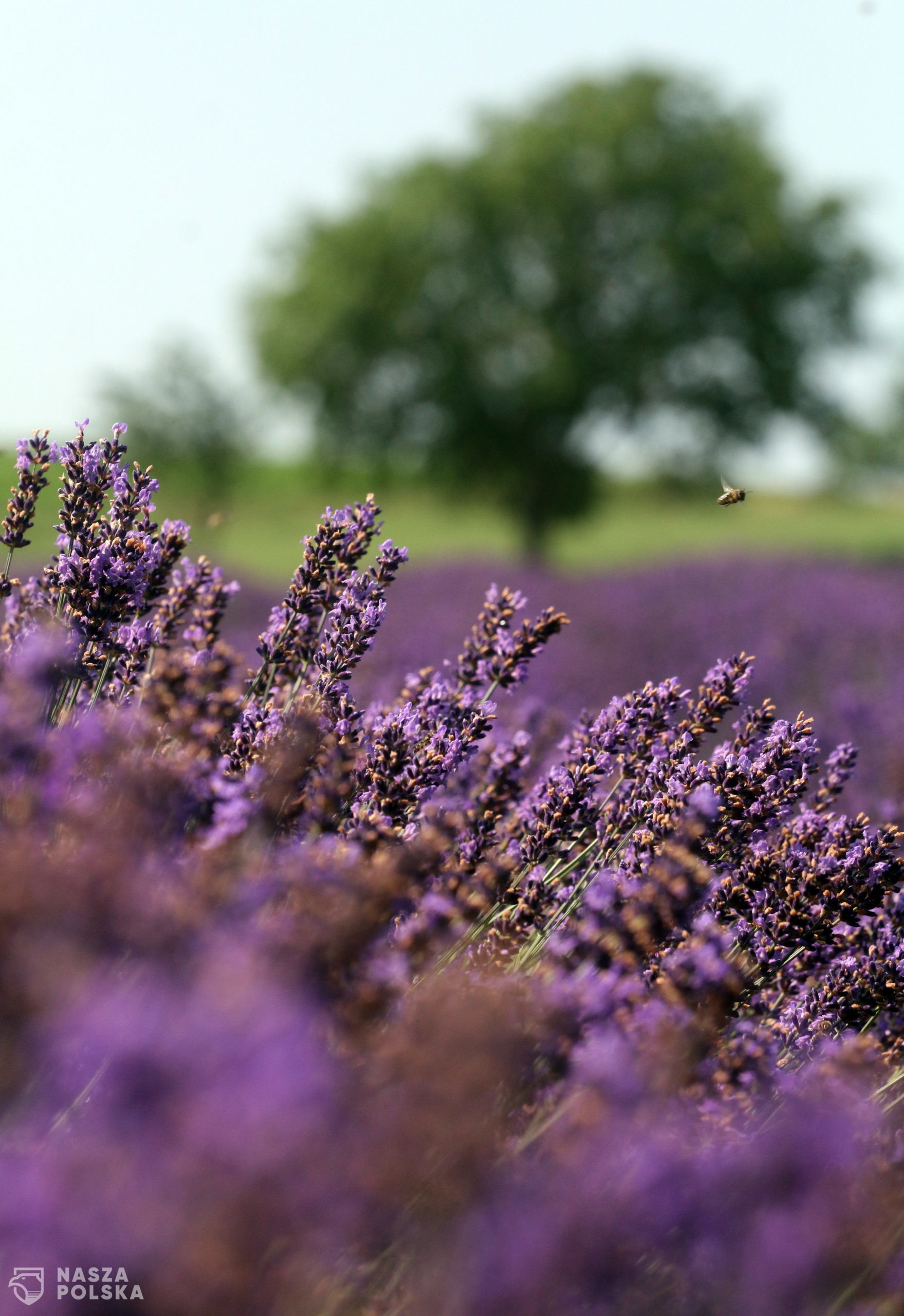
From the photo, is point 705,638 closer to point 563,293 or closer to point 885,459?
point 563,293

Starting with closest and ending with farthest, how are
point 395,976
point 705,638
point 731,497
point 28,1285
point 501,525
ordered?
1. point 28,1285
2. point 395,976
3. point 731,497
4. point 705,638
5. point 501,525

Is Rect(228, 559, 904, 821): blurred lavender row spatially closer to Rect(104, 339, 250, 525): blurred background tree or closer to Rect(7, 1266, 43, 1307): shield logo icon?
Rect(7, 1266, 43, 1307): shield logo icon

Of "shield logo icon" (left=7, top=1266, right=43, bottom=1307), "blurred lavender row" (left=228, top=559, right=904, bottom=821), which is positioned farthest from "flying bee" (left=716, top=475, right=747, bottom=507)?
"shield logo icon" (left=7, top=1266, right=43, bottom=1307)

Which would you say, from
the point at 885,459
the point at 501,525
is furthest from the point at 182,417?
the point at 885,459

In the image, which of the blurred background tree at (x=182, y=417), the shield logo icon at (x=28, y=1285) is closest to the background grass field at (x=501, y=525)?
the blurred background tree at (x=182, y=417)

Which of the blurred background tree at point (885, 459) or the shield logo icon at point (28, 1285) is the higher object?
the blurred background tree at point (885, 459)

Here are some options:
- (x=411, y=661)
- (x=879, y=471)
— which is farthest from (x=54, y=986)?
(x=879, y=471)

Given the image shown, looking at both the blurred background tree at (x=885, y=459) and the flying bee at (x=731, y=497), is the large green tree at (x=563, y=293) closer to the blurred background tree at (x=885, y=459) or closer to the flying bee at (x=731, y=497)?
the flying bee at (x=731, y=497)
